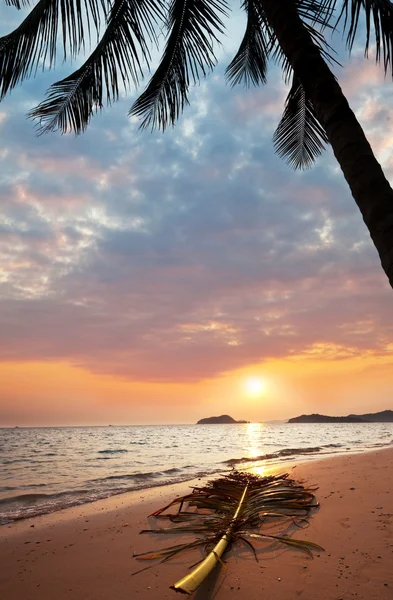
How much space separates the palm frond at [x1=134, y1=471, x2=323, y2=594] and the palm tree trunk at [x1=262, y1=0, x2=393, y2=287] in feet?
8.00

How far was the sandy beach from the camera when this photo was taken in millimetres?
2682

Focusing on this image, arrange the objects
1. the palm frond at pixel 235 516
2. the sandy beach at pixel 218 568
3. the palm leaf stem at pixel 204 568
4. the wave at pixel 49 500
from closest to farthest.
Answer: the palm leaf stem at pixel 204 568 → the sandy beach at pixel 218 568 → the palm frond at pixel 235 516 → the wave at pixel 49 500

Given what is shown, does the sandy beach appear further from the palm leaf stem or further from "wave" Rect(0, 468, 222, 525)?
"wave" Rect(0, 468, 222, 525)

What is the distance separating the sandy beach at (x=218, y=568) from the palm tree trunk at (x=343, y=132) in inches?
91.7

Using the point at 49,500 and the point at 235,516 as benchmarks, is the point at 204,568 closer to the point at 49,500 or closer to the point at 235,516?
the point at 235,516

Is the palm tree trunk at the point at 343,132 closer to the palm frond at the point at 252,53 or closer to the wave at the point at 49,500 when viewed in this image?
the palm frond at the point at 252,53

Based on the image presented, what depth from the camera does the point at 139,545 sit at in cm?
401

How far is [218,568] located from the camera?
9.70ft

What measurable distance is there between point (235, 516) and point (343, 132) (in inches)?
160

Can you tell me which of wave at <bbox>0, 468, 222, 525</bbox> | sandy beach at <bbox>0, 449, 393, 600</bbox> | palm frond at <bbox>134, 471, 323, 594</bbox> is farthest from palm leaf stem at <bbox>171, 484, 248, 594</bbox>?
wave at <bbox>0, 468, 222, 525</bbox>

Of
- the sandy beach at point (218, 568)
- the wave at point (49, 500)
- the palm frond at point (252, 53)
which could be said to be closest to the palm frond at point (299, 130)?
the palm frond at point (252, 53)

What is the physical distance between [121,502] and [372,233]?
7.26m

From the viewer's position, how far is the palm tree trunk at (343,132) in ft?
7.06

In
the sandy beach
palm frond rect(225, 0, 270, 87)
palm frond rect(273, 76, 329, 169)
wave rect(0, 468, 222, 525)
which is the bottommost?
the sandy beach
